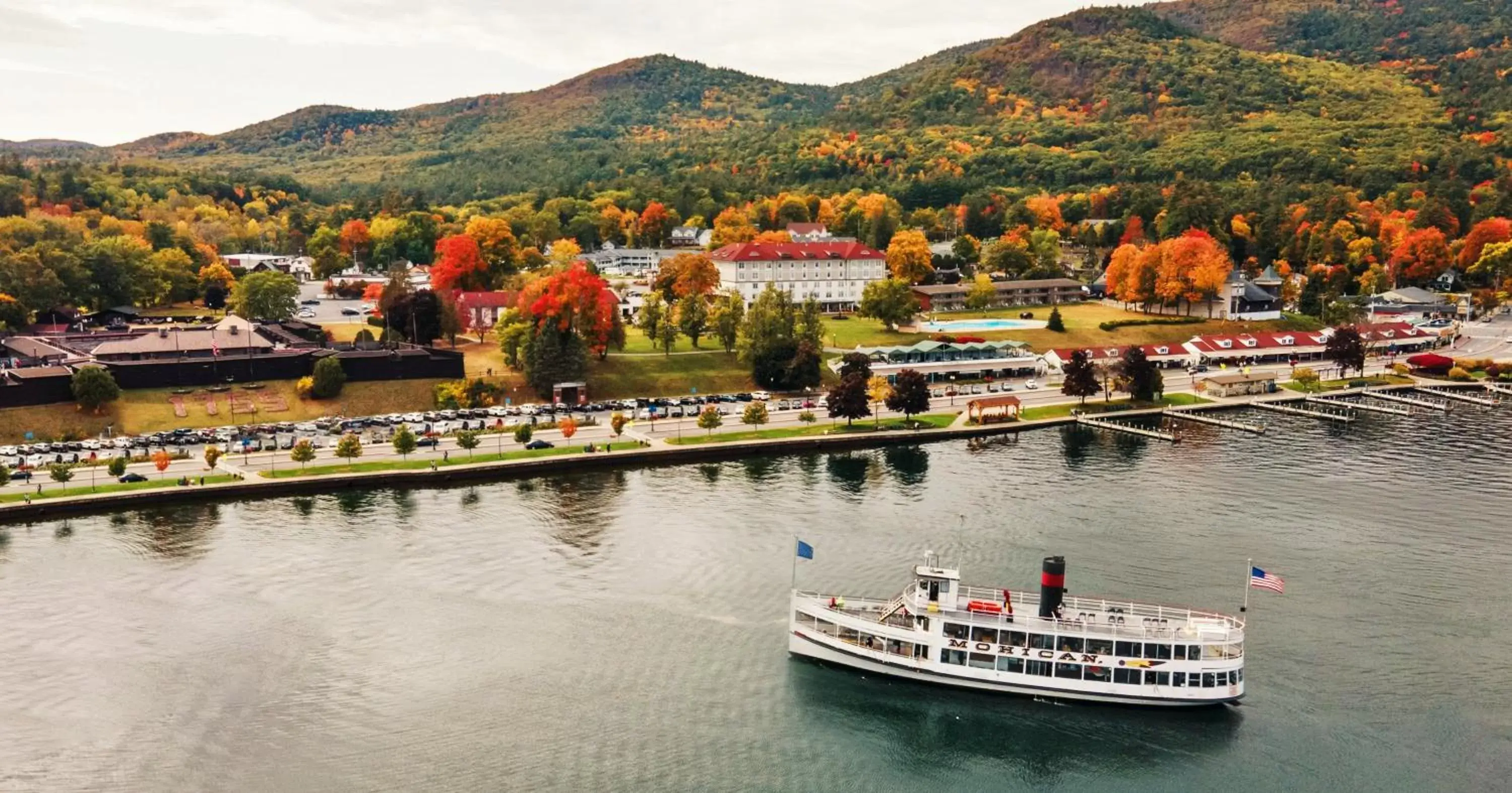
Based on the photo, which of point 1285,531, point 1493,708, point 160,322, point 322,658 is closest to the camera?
point 1493,708

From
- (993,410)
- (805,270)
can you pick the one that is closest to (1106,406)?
(993,410)

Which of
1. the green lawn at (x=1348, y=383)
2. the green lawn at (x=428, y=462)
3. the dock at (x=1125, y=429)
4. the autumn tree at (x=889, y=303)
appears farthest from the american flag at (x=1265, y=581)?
the autumn tree at (x=889, y=303)

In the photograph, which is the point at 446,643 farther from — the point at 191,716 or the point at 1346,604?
the point at 1346,604

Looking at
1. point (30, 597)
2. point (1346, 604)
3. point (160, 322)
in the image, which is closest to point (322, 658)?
point (30, 597)

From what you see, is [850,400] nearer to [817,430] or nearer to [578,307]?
[817,430]

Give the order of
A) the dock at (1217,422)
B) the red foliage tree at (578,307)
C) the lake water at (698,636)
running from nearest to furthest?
the lake water at (698,636), the dock at (1217,422), the red foliage tree at (578,307)

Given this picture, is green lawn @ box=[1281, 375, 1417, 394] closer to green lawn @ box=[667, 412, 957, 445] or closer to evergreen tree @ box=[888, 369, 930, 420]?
green lawn @ box=[667, 412, 957, 445]

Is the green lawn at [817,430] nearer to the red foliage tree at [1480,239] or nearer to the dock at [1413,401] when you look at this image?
the dock at [1413,401]
